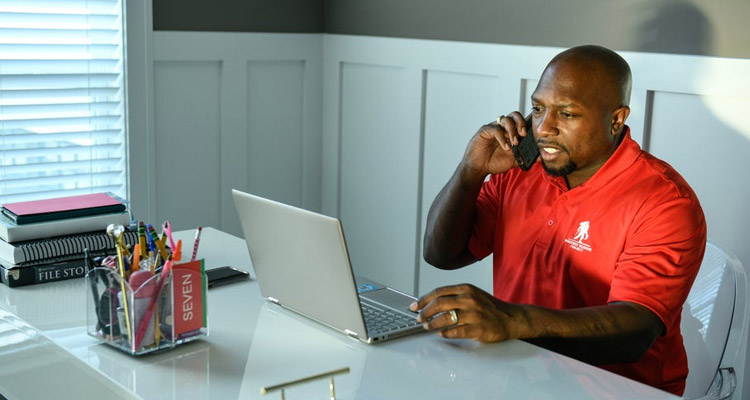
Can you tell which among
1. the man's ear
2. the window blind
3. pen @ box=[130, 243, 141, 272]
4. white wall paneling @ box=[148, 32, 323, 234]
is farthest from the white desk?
white wall paneling @ box=[148, 32, 323, 234]

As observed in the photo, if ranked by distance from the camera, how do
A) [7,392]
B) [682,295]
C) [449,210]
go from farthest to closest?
[449,210] → [682,295] → [7,392]

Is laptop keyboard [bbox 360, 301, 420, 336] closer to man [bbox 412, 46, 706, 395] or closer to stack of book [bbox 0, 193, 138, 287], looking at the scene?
man [bbox 412, 46, 706, 395]

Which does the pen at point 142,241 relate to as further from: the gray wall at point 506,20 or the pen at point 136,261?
the gray wall at point 506,20

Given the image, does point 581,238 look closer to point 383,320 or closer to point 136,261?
point 383,320

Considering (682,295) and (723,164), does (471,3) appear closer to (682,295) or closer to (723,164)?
(723,164)

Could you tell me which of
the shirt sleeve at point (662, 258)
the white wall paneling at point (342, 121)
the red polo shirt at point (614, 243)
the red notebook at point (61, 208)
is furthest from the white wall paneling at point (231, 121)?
the shirt sleeve at point (662, 258)

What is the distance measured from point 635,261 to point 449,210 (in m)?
0.52

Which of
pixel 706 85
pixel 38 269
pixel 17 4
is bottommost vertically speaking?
pixel 38 269

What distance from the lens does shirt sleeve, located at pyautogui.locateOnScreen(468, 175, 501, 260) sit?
214 centimetres

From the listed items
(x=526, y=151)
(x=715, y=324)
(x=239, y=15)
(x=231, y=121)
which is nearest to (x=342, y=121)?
(x=231, y=121)

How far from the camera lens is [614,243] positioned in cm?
181

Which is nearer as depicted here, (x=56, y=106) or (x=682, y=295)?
(x=682, y=295)

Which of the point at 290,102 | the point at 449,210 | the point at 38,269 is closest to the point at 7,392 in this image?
the point at 38,269

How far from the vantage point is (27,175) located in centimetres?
307
